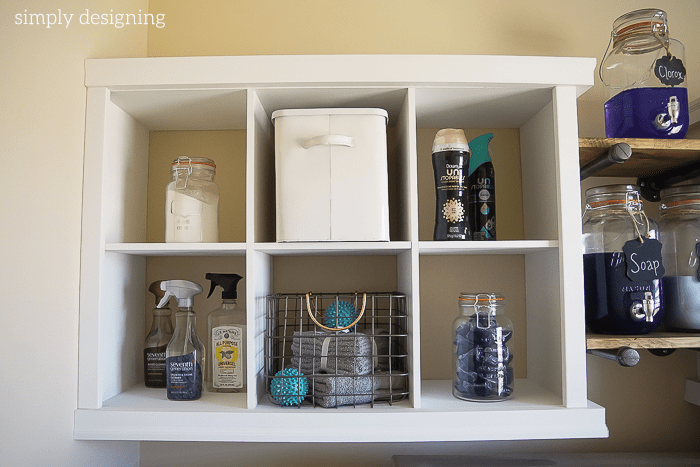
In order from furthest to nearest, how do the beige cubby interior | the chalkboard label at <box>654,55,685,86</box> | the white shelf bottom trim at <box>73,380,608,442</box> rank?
the beige cubby interior → the chalkboard label at <box>654,55,685,86</box> → the white shelf bottom trim at <box>73,380,608,442</box>

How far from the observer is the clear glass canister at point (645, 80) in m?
1.13

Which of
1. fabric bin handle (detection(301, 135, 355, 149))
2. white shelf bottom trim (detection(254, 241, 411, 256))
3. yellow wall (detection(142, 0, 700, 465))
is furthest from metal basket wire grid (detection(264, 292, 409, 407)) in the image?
yellow wall (detection(142, 0, 700, 465))

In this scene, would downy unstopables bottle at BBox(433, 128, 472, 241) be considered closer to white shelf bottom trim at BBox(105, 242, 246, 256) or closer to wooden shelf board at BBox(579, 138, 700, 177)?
wooden shelf board at BBox(579, 138, 700, 177)

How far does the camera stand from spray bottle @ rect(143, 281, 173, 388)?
48.6 inches

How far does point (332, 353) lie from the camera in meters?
1.12

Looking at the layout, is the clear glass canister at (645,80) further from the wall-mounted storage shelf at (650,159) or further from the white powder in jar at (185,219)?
the white powder in jar at (185,219)

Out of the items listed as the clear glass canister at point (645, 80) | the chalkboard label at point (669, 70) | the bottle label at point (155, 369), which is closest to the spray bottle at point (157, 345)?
the bottle label at point (155, 369)

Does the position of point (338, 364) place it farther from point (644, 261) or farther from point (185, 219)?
point (644, 261)

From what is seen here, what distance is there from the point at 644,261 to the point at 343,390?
67cm

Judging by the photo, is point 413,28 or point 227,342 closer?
point 227,342

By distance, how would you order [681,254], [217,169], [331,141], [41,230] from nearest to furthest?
[41,230] < [331,141] < [681,254] < [217,169]

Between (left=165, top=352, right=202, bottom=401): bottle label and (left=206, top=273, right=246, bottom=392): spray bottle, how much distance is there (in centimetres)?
8

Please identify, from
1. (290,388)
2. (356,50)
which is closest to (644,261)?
(290,388)

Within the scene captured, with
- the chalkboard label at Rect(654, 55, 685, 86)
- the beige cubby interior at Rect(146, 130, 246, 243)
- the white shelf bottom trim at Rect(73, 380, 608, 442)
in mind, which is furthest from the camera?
the beige cubby interior at Rect(146, 130, 246, 243)
